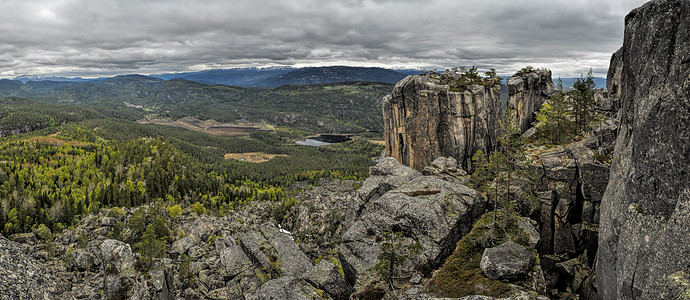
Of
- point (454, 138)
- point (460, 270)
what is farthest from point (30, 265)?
point (454, 138)

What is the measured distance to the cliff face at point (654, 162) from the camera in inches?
713

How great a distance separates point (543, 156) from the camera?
4484 centimetres

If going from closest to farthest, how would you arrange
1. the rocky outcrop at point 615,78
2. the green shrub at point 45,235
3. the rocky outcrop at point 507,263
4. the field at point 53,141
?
the rocky outcrop at point 507,263, the rocky outcrop at point 615,78, the green shrub at point 45,235, the field at point 53,141

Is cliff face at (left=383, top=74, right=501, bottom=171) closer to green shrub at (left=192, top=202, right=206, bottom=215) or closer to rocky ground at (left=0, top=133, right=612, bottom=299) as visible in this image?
rocky ground at (left=0, top=133, right=612, bottom=299)

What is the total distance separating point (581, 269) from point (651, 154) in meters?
24.5

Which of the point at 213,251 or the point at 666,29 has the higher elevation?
the point at 666,29

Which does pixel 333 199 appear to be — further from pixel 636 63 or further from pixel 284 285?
pixel 636 63

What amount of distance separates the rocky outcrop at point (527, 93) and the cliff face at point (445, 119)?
21133 mm

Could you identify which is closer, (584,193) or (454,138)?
(584,193)

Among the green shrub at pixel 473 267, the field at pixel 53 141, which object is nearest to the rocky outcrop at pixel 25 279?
the green shrub at pixel 473 267

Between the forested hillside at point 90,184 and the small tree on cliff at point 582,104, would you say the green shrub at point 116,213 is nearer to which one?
the forested hillside at point 90,184

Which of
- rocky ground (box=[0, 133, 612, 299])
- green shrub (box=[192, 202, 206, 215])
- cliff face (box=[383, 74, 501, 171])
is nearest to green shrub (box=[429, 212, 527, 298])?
rocky ground (box=[0, 133, 612, 299])

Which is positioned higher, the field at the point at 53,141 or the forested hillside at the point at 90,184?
the field at the point at 53,141

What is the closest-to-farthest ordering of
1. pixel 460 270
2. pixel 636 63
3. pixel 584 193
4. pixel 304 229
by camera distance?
pixel 636 63 < pixel 460 270 < pixel 584 193 < pixel 304 229
